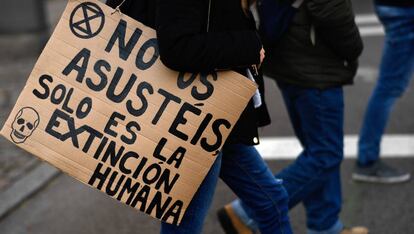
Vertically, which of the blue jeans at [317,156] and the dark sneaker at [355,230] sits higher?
the blue jeans at [317,156]

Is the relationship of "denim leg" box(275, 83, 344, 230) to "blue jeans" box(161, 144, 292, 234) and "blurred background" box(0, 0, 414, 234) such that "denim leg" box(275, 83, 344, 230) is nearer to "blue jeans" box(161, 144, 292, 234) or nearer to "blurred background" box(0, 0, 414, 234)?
"blurred background" box(0, 0, 414, 234)

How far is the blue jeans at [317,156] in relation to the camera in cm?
307

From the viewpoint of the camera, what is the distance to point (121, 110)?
2.26 metres

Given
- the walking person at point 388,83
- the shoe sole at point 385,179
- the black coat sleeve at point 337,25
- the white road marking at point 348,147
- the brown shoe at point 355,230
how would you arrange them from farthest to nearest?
1. the white road marking at point 348,147
2. the shoe sole at point 385,179
3. the walking person at point 388,83
4. the brown shoe at point 355,230
5. the black coat sleeve at point 337,25

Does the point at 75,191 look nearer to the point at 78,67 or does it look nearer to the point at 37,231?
the point at 37,231

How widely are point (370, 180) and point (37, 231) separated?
2050 mm

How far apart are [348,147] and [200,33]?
9.73ft

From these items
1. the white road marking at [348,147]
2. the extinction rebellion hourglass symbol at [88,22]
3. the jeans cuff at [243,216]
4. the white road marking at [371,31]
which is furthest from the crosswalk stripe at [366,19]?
the extinction rebellion hourglass symbol at [88,22]

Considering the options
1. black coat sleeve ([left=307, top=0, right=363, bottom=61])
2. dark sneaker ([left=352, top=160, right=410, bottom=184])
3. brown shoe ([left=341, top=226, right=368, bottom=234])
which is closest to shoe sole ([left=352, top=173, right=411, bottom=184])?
dark sneaker ([left=352, top=160, right=410, bottom=184])

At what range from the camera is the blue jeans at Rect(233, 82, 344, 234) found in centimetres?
307

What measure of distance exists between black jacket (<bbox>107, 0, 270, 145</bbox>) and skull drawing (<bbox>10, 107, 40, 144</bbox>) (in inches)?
18.6

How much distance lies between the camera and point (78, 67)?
228cm

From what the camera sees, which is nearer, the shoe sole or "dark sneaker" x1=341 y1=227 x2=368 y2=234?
"dark sneaker" x1=341 y1=227 x2=368 y2=234

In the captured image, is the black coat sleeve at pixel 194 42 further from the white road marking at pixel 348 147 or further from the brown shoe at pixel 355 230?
the white road marking at pixel 348 147
